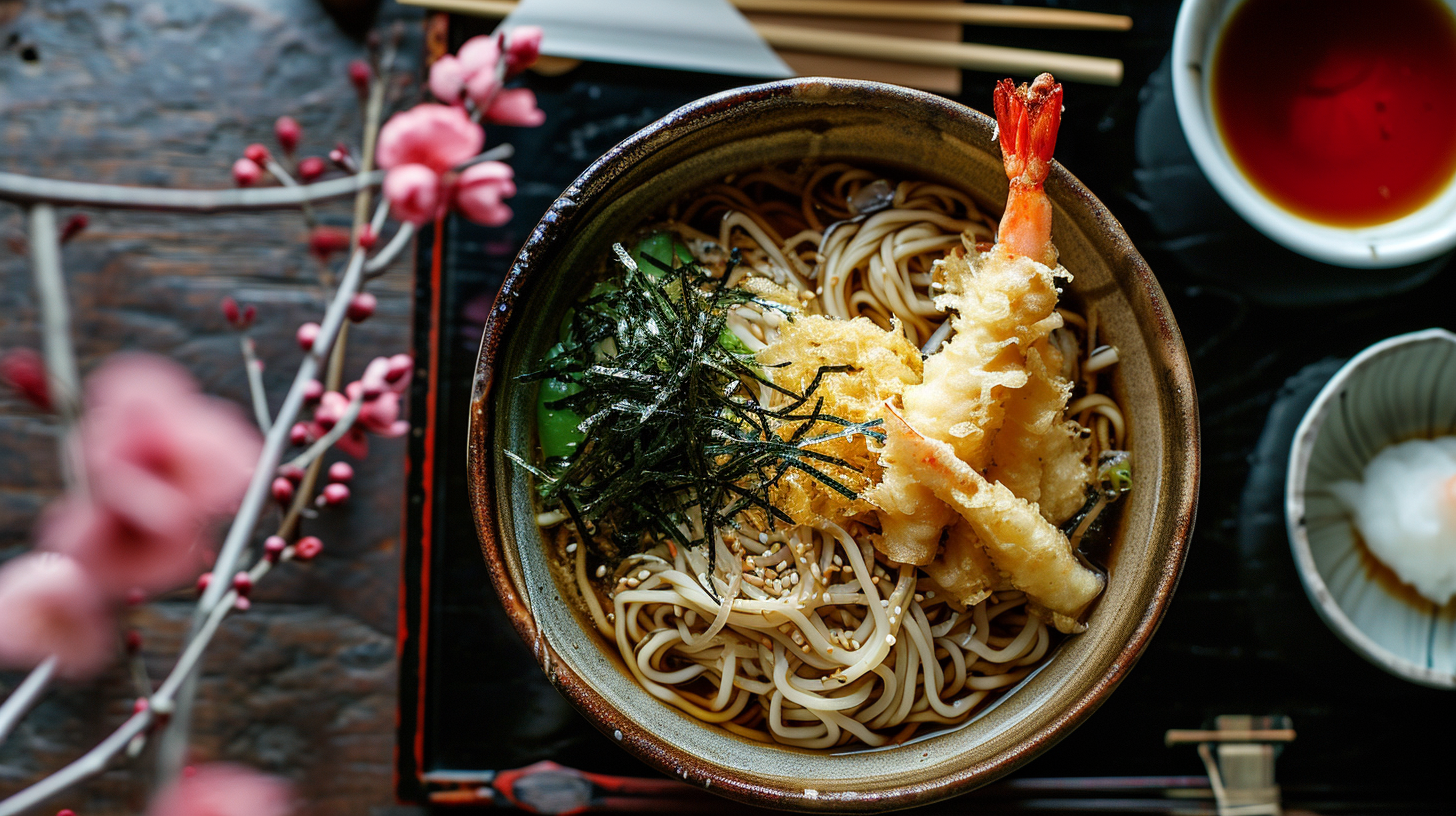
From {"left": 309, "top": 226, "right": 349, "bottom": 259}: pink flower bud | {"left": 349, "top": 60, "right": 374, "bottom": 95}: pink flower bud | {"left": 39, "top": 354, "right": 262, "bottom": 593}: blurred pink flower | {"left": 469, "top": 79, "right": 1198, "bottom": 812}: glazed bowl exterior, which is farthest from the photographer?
{"left": 349, "top": 60, "right": 374, "bottom": 95}: pink flower bud

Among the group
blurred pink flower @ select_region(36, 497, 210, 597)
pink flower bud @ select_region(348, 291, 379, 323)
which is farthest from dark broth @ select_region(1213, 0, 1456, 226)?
blurred pink flower @ select_region(36, 497, 210, 597)

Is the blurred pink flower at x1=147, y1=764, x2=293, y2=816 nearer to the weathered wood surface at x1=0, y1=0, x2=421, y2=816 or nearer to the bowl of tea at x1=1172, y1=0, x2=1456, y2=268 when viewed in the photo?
the weathered wood surface at x1=0, y1=0, x2=421, y2=816

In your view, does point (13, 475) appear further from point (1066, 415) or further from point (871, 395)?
point (1066, 415)

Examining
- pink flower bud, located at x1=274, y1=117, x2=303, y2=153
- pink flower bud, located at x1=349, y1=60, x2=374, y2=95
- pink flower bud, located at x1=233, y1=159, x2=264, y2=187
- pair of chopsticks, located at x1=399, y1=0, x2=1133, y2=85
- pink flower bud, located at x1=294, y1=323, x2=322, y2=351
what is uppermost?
pair of chopsticks, located at x1=399, y1=0, x2=1133, y2=85

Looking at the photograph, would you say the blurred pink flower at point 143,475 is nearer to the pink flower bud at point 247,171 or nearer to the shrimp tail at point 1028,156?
the pink flower bud at point 247,171

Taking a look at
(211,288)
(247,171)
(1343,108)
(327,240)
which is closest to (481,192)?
(327,240)
